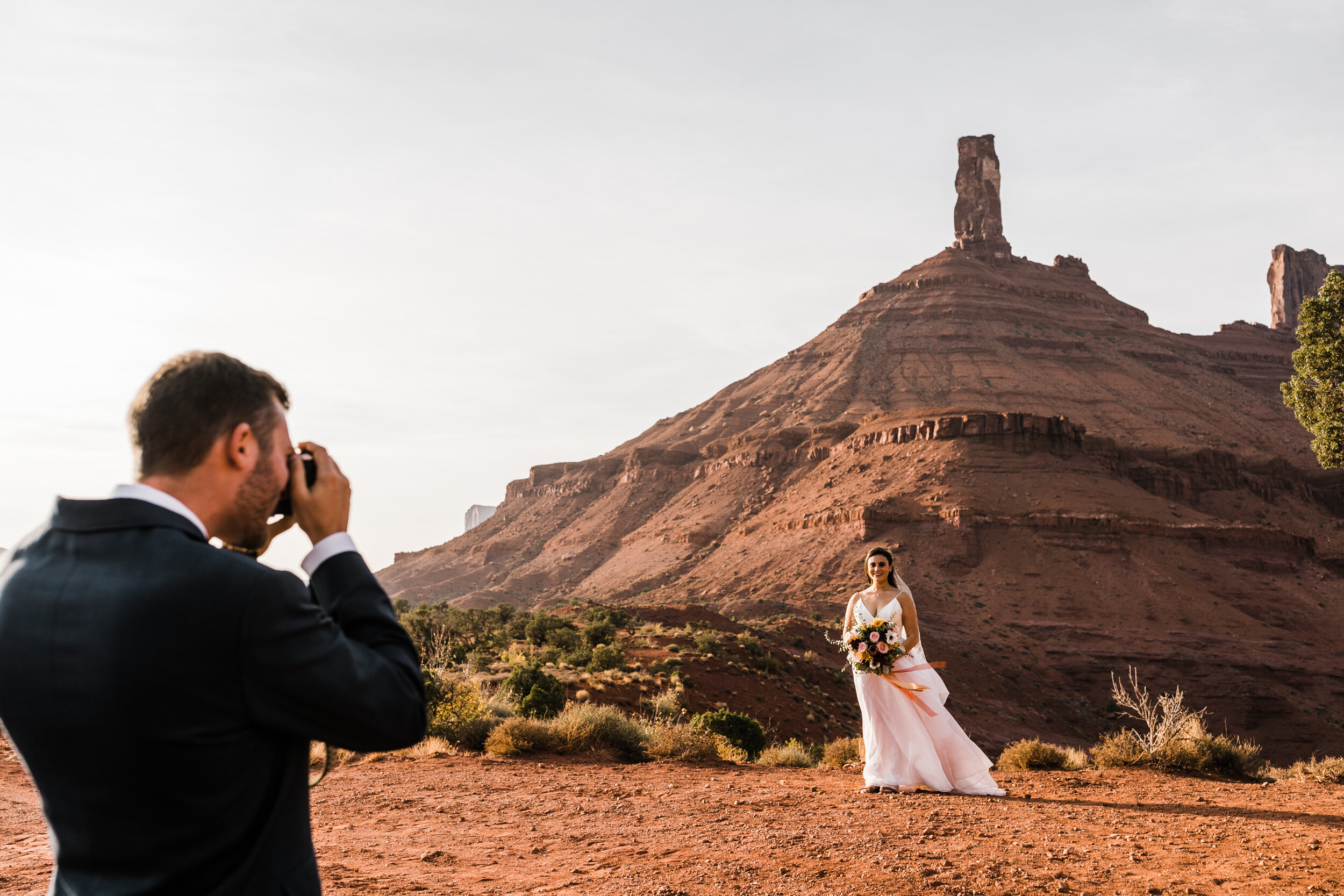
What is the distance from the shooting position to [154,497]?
177cm

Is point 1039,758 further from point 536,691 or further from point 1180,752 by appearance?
point 536,691

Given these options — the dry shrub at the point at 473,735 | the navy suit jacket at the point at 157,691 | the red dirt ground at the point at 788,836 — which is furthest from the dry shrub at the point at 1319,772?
the navy suit jacket at the point at 157,691

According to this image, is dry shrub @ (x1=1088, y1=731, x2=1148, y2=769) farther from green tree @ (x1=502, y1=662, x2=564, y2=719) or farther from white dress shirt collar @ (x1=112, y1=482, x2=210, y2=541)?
white dress shirt collar @ (x1=112, y1=482, x2=210, y2=541)

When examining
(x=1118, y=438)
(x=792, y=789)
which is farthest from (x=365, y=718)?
(x=1118, y=438)

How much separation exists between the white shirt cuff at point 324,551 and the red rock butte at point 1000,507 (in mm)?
34067

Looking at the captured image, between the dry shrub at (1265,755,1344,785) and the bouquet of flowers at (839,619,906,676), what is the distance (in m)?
5.47

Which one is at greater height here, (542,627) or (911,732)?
(911,732)

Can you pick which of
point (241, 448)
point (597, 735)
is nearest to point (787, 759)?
point (597, 735)

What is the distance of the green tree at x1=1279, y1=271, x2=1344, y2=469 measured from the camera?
20188 millimetres

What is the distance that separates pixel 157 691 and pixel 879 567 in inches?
385

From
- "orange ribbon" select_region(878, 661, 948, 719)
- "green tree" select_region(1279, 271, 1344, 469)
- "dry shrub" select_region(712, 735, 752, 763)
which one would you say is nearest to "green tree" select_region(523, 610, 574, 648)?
"dry shrub" select_region(712, 735, 752, 763)

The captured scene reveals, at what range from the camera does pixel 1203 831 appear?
7840 millimetres

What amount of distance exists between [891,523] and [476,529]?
206 feet

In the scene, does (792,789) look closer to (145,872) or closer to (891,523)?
(145,872)
